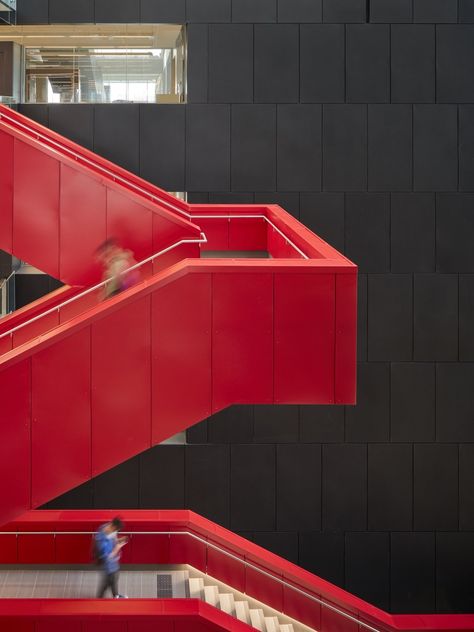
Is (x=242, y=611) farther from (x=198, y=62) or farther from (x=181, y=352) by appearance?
(x=198, y=62)

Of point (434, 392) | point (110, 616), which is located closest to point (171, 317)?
point (110, 616)

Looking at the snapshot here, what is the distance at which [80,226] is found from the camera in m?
11.8

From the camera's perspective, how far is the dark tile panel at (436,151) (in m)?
19.2

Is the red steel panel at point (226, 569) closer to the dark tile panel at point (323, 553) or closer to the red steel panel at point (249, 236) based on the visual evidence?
the dark tile panel at point (323, 553)

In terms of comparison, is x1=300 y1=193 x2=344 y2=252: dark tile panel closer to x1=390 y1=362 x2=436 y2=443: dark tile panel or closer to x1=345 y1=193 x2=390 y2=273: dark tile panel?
x1=345 y1=193 x2=390 y2=273: dark tile panel

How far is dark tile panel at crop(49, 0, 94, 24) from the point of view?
19.0 meters

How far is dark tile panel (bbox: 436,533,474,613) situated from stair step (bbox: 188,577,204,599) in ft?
25.9

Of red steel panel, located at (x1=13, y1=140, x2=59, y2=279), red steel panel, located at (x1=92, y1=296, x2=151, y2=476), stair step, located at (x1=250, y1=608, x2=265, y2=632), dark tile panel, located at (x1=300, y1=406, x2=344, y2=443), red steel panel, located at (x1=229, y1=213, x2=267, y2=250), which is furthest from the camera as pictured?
dark tile panel, located at (x1=300, y1=406, x2=344, y2=443)

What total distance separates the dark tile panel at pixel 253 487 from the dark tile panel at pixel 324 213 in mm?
5537

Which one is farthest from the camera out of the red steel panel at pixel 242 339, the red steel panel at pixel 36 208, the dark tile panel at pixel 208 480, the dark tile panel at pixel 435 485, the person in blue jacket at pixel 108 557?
the dark tile panel at pixel 435 485

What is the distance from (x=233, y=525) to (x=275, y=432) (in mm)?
2513

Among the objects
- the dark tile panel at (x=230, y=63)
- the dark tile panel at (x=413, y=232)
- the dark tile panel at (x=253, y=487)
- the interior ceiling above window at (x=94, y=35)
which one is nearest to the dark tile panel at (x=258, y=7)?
the dark tile panel at (x=230, y=63)

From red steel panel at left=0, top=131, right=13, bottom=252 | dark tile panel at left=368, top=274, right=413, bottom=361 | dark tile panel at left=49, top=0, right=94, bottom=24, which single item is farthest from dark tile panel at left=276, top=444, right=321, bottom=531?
dark tile panel at left=49, top=0, right=94, bottom=24

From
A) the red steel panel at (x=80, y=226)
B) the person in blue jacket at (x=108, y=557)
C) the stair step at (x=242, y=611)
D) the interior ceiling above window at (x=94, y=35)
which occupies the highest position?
the interior ceiling above window at (x=94, y=35)
